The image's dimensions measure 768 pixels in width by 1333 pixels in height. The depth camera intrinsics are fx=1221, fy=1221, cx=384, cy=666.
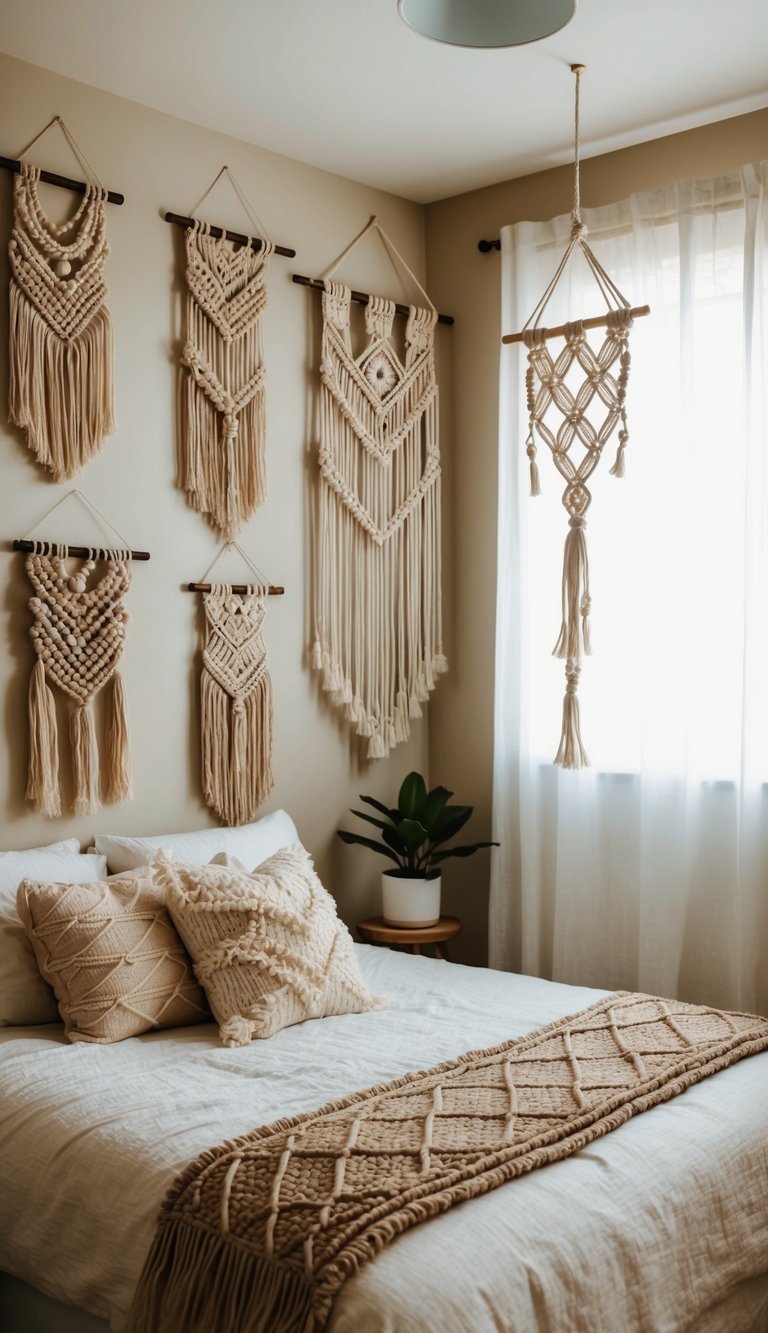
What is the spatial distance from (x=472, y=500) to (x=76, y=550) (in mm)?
1474

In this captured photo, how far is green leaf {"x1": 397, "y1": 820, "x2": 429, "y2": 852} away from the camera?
360 centimetres

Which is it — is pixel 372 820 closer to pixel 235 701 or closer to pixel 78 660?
pixel 235 701

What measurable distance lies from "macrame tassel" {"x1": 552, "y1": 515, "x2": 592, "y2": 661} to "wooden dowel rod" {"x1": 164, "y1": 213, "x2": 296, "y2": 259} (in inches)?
47.0

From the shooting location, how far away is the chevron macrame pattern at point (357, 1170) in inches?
66.0

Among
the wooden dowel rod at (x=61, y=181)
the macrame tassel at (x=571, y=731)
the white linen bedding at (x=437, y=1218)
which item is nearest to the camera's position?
the white linen bedding at (x=437, y=1218)

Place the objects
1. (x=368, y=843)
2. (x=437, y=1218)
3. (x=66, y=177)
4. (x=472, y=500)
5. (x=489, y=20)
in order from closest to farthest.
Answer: (x=437, y=1218)
(x=489, y=20)
(x=66, y=177)
(x=368, y=843)
(x=472, y=500)

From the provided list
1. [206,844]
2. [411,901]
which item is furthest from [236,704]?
[411,901]

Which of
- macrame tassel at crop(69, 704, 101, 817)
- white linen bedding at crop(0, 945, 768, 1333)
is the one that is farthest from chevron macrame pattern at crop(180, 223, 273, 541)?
white linen bedding at crop(0, 945, 768, 1333)

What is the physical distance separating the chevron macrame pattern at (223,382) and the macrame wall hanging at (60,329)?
274 millimetres

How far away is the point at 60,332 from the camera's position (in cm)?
300

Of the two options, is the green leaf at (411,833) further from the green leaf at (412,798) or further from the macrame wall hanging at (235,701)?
the macrame wall hanging at (235,701)

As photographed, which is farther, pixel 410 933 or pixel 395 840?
pixel 395 840

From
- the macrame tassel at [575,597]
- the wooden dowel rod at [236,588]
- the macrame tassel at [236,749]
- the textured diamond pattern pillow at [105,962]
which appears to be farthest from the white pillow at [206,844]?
the macrame tassel at [575,597]

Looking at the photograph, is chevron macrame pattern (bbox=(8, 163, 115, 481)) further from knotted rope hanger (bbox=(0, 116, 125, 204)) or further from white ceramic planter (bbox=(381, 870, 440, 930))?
white ceramic planter (bbox=(381, 870, 440, 930))
